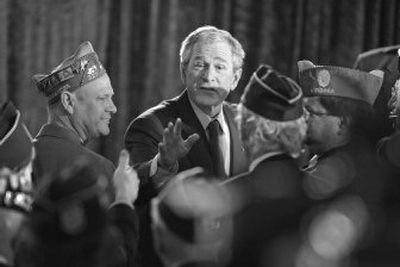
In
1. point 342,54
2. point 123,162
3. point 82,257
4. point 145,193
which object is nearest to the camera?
point 82,257

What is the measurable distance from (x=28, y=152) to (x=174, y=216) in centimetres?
50

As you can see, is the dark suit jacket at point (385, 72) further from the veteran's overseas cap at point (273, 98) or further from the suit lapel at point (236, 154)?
the veteran's overseas cap at point (273, 98)

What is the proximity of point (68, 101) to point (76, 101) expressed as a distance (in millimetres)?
29

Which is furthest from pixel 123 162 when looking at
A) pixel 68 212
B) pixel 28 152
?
pixel 68 212

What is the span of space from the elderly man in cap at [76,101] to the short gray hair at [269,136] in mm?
682

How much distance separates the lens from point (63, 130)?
2.51 metres

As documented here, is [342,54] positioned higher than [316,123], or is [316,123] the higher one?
[316,123]

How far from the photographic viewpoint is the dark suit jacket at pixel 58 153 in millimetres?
2328

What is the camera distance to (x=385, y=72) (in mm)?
3178

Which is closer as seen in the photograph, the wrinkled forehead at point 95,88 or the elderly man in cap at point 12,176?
the elderly man in cap at point 12,176

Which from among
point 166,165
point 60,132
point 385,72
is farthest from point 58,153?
point 385,72

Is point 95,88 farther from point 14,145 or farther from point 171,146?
point 14,145

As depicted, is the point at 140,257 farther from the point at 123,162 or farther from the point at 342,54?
the point at 342,54

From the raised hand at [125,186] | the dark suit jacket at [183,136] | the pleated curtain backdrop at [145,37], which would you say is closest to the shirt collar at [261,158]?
the raised hand at [125,186]
